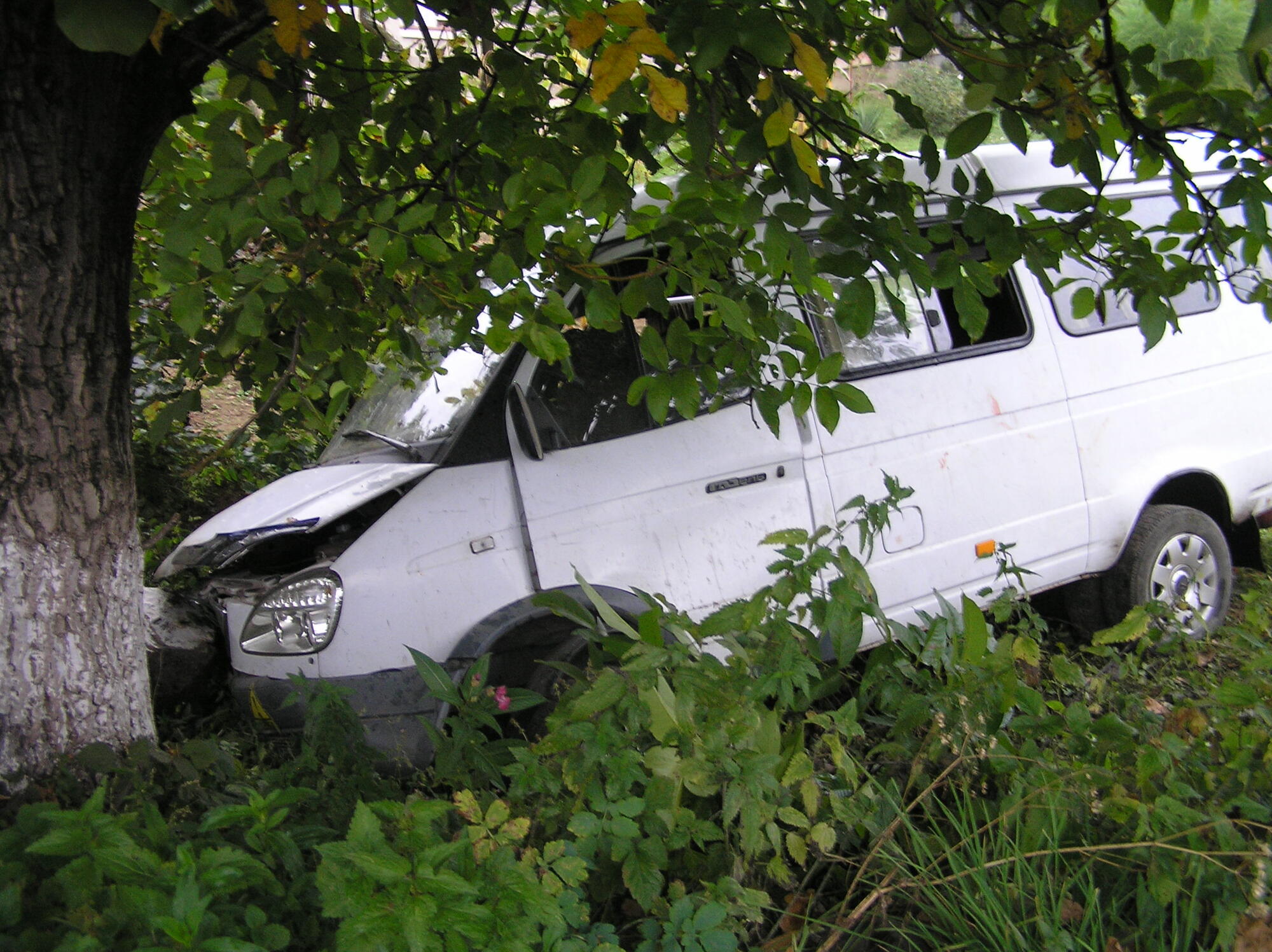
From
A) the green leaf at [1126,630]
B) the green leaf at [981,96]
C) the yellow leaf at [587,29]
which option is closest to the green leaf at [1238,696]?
the green leaf at [1126,630]

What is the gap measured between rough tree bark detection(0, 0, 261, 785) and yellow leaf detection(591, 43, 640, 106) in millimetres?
1215

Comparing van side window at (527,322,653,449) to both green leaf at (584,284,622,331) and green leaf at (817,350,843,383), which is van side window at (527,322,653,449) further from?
green leaf at (817,350,843,383)

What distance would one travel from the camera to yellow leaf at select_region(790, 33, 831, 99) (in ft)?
6.21

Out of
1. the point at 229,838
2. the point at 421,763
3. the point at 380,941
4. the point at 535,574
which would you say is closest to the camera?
the point at 380,941

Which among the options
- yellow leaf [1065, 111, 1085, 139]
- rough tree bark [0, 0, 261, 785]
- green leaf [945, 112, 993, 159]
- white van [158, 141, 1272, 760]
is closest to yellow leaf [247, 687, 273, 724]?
white van [158, 141, 1272, 760]

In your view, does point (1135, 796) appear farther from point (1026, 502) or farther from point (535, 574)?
point (1026, 502)

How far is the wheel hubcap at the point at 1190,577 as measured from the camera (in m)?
4.57

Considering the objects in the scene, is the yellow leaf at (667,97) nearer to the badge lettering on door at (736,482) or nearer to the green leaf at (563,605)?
the green leaf at (563,605)

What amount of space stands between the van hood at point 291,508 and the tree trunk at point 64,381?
0.85 m

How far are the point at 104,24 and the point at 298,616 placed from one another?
6.33 ft

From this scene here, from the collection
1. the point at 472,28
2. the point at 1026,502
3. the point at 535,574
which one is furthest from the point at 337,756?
the point at 1026,502

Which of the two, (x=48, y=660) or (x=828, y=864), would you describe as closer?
(x=828, y=864)

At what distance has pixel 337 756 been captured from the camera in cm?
243

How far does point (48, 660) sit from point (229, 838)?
0.74 meters
